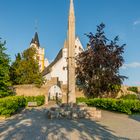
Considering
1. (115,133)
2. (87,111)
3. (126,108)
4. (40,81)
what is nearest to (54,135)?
(115,133)

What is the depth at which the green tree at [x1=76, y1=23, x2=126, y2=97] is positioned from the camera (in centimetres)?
3553

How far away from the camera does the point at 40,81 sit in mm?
44750

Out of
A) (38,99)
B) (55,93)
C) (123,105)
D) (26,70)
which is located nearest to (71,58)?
(123,105)

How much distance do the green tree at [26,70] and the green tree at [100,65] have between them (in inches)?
470

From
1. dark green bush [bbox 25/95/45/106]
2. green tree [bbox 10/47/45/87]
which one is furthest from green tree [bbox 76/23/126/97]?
green tree [bbox 10/47/45/87]

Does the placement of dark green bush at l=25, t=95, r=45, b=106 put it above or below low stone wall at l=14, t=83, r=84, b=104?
below

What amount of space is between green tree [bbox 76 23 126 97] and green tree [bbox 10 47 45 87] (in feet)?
39.1

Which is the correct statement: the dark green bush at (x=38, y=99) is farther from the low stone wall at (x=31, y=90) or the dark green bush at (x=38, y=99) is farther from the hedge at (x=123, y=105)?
the hedge at (x=123, y=105)

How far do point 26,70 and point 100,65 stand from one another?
16.3 m

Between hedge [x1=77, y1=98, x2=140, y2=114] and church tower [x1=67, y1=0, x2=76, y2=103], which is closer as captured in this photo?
church tower [x1=67, y1=0, x2=76, y2=103]

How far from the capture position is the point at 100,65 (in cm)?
3578

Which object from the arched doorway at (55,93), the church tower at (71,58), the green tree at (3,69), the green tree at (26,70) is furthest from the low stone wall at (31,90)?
the church tower at (71,58)

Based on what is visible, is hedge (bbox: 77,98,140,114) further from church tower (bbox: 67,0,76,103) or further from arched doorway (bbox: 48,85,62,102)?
arched doorway (bbox: 48,85,62,102)

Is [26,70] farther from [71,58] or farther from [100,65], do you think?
[71,58]
